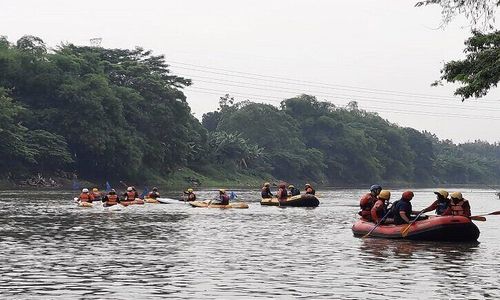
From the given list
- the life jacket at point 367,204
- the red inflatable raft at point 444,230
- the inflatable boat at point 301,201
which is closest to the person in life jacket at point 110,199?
the inflatable boat at point 301,201

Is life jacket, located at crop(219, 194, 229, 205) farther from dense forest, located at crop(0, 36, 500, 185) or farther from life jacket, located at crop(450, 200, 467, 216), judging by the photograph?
dense forest, located at crop(0, 36, 500, 185)

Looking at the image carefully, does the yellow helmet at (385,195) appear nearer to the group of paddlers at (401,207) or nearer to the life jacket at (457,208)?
the group of paddlers at (401,207)

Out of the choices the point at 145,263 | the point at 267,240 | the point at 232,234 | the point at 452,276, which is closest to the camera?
the point at 452,276

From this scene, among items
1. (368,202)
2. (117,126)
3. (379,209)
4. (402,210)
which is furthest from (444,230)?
(117,126)

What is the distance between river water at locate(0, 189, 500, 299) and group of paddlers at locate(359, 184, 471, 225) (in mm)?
1115

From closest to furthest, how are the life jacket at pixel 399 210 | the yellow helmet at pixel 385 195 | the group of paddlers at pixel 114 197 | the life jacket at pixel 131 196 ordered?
the life jacket at pixel 399 210, the yellow helmet at pixel 385 195, the group of paddlers at pixel 114 197, the life jacket at pixel 131 196

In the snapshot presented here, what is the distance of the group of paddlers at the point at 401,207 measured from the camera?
91.3 feet

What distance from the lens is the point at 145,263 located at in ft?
69.1

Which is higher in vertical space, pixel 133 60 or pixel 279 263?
pixel 133 60

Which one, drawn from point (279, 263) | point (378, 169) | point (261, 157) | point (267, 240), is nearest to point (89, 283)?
point (279, 263)

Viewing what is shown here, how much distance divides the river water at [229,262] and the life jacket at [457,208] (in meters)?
1.27

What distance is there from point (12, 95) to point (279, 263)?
70.6 metres

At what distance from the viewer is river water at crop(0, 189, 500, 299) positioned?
16812mm

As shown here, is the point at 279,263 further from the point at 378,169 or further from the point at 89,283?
the point at 378,169
